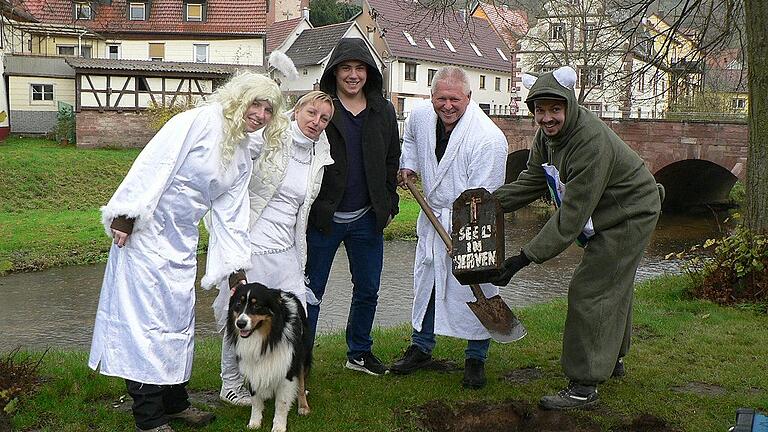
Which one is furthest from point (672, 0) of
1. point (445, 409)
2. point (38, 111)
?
point (38, 111)

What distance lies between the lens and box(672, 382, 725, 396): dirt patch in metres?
5.68

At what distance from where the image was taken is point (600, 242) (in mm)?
5129

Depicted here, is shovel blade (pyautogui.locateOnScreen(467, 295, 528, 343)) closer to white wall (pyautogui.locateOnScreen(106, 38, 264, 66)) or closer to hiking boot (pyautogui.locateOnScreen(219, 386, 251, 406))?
hiking boot (pyautogui.locateOnScreen(219, 386, 251, 406))

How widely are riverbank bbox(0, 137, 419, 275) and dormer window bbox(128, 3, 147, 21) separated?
991cm

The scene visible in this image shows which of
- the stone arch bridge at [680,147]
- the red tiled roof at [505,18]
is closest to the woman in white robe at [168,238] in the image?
the red tiled roof at [505,18]

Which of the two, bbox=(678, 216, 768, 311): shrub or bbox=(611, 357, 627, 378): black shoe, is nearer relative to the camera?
bbox=(611, 357, 627, 378): black shoe

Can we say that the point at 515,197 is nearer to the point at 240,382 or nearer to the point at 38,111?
the point at 240,382

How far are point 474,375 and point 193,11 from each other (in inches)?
1362

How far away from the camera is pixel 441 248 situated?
584cm

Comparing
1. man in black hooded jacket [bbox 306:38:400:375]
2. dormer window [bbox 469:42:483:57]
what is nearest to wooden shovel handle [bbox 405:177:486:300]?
man in black hooded jacket [bbox 306:38:400:375]

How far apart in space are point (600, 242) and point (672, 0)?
1006 centimetres

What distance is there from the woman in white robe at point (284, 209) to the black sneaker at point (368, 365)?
101 cm

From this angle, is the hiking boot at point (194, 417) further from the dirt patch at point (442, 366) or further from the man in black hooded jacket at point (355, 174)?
the dirt patch at point (442, 366)

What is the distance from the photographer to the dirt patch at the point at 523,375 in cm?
593
